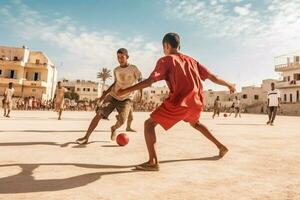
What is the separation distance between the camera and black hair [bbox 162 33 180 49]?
4.00 m

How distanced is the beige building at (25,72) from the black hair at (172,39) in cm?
6295

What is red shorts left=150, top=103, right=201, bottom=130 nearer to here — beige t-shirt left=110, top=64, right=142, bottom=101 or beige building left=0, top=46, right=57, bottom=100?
beige t-shirt left=110, top=64, right=142, bottom=101

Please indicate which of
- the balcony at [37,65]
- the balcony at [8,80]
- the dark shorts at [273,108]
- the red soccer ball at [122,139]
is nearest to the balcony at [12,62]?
the balcony at [37,65]

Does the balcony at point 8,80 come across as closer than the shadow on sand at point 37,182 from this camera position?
No

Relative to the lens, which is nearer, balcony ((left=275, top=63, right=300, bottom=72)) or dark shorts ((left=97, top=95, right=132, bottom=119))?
dark shorts ((left=97, top=95, right=132, bottom=119))

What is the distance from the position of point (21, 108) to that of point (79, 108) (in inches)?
334

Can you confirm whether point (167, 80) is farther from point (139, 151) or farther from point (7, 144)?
point (7, 144)

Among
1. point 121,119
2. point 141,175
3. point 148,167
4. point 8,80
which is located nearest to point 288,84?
point 8,80

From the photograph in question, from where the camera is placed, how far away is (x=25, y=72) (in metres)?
64.8

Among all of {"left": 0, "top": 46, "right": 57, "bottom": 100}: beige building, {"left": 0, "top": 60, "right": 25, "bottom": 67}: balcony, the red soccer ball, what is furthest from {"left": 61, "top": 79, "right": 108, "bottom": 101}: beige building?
the red soccer ball

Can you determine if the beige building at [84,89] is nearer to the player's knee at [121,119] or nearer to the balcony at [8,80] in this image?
the balcony at [8,80]

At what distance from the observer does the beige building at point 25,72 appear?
61.7 metres

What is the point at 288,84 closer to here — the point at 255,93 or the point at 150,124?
the point at 255,93

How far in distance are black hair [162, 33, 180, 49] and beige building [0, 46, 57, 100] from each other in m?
63.0
